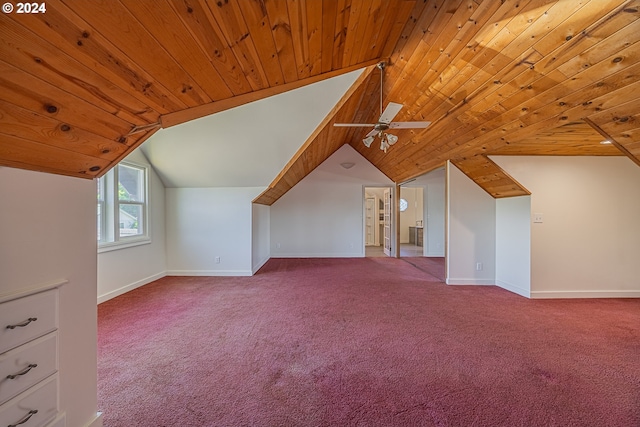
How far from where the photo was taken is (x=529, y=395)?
172 cm

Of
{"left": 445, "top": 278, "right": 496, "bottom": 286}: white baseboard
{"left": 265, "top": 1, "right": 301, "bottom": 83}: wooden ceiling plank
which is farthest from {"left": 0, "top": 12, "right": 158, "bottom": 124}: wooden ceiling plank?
{"left": 445, "top": 278, "right": 496, "bottom": 286}: white baseboard

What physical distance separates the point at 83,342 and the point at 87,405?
36cm

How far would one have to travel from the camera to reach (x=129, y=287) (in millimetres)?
3965

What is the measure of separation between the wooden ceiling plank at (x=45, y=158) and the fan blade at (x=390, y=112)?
2.22 meters

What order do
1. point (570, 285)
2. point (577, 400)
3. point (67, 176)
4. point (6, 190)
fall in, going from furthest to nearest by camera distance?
point (570, 285) → point (577, 400) → point (67, 176) → point (6, 190)

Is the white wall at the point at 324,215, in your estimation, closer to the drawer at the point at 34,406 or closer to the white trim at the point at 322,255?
the white trim at the point at 322,255

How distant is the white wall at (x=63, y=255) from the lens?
1.08 meters

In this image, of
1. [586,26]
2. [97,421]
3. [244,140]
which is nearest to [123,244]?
[244,140]

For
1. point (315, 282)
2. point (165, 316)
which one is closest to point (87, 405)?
point (165, 316)

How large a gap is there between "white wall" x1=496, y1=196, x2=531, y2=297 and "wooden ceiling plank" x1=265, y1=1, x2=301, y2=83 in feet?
12.6

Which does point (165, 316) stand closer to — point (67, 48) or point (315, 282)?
point (315, 282)

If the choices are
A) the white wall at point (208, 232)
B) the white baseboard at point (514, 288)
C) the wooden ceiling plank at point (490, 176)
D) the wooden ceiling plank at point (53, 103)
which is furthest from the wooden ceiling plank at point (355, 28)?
the white baseboard at point (514, 288)

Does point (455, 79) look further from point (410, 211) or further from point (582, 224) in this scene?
point (410, 211)

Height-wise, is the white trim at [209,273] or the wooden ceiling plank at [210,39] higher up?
the wooden ceiling plank at [210,39]
